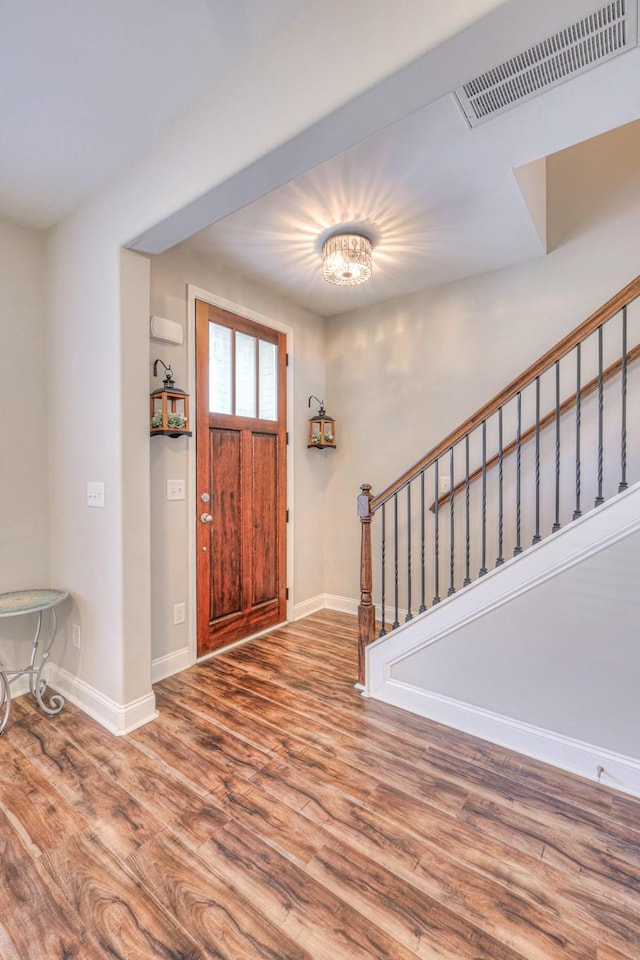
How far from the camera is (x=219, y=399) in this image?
303cm

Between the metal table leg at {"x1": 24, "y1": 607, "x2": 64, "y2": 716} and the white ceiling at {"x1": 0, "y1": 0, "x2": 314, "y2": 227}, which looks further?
the metal table leg at {"x1": 24, "y1": 607, "x2": 64, "y2": 716}

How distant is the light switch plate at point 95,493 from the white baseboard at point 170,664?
107 centimetres

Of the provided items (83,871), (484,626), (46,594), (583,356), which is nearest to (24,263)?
(46,594)

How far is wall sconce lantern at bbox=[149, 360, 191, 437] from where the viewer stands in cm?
244

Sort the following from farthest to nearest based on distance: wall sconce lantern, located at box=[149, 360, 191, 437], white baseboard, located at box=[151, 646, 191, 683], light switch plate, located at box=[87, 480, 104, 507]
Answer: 1. white baseboard, located at box=[151, 646, 191, 683]
2. wall sconce lantern, located at box=[149, 360, 191, 437]
3. light switch plate, located at box=[87, 480, 104, 507]

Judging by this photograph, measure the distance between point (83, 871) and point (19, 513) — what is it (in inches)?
71.5

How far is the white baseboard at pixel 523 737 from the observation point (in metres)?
1.76

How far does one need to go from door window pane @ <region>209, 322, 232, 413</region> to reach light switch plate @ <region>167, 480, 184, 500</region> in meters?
0.58

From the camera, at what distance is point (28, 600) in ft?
7.38

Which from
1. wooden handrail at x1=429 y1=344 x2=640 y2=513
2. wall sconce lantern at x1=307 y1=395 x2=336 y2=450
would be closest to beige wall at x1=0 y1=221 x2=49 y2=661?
wall sconce lantern at x1=307 y1=395 x2=336 y2=450

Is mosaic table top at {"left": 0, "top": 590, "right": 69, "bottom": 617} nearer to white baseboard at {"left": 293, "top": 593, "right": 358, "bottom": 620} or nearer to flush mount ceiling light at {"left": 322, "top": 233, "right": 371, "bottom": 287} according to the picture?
white baseboard at {"left": 293, "top": 593, "right": 358, "bottom": 620}

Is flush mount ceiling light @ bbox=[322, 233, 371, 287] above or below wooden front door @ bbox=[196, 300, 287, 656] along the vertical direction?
above

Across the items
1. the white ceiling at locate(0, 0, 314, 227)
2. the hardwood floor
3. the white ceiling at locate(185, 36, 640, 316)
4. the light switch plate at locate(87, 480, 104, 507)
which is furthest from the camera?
the light switch plate at locate(87, 480, 104, 507)

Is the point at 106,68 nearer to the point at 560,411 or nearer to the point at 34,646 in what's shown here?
the point at 34,646
